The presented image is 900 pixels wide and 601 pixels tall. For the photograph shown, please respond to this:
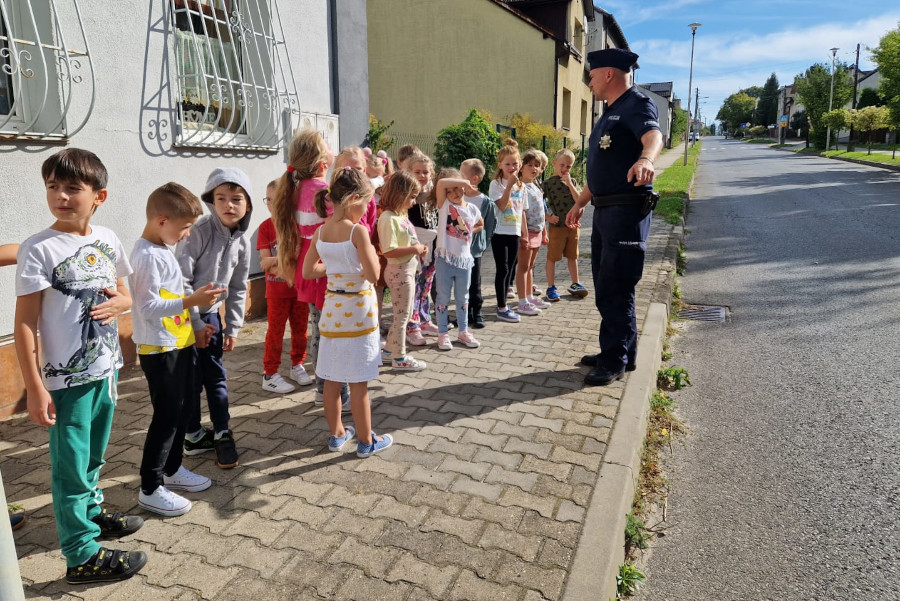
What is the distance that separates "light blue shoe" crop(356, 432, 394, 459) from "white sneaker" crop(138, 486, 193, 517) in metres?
0.93

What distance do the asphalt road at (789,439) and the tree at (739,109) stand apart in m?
133

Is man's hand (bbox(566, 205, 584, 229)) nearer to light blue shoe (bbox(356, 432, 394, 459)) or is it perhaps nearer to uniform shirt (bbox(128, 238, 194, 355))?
light blue shoe (bbox(356, 432, 394, 459))

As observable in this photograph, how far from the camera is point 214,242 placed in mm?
3367

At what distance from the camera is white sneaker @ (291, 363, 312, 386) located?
180 inches

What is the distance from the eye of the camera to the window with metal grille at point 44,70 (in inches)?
162

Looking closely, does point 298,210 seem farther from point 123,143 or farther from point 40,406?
point 40,406

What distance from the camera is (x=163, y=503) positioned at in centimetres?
286

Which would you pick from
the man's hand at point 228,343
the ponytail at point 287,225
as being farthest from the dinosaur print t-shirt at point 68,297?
the ponytail at point 287,225

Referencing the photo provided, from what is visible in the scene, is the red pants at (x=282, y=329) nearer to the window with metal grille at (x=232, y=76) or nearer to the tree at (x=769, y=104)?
the window with metal grille at (x=232, y=76)

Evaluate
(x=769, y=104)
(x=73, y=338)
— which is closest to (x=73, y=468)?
(x=73, y=338)

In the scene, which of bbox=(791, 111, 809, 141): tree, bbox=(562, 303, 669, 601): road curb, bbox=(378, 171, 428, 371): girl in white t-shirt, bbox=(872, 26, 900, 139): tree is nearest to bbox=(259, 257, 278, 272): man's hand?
bbox=(378, 171, 428, 371): girl in white t-shirt

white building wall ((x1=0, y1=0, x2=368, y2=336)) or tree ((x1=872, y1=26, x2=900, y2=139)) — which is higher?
tree ((x1=872, y1=26, x2=900, y2=139))

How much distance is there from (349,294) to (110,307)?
119 cm

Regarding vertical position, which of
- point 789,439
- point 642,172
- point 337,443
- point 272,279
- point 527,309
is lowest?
point 789,439
